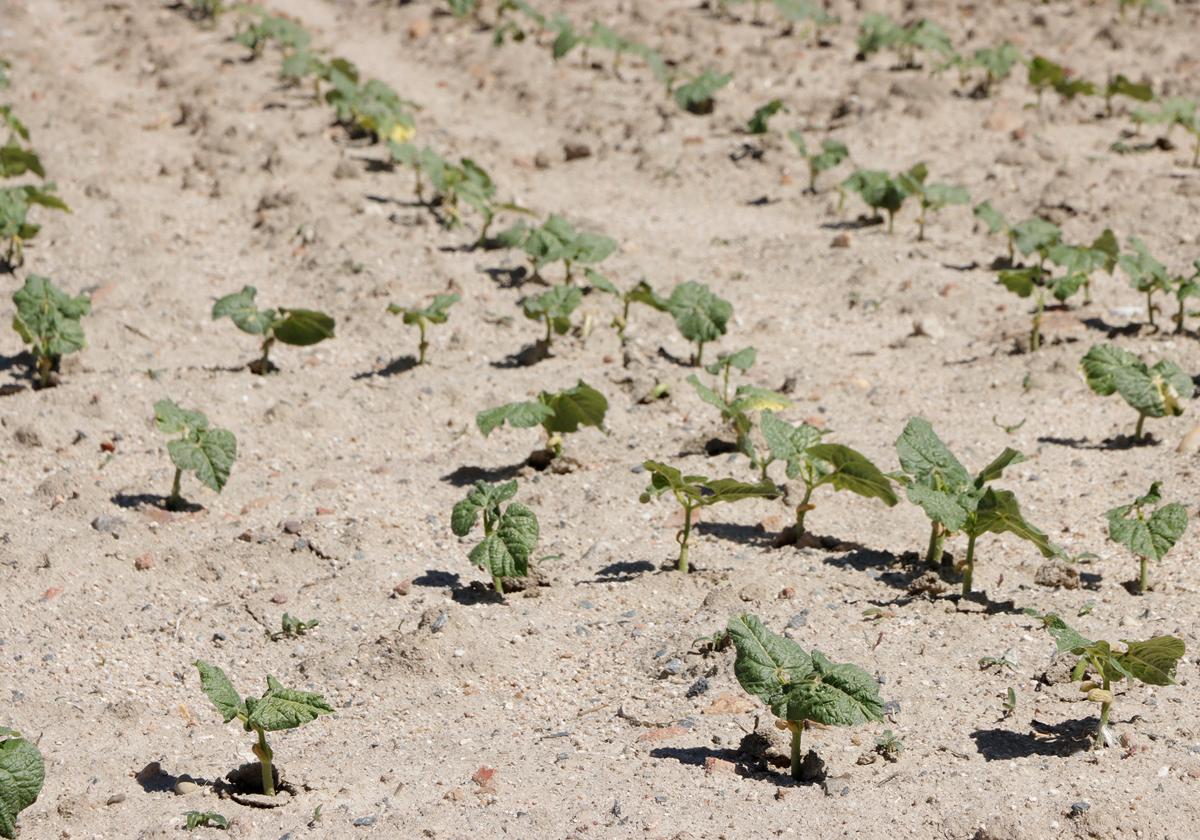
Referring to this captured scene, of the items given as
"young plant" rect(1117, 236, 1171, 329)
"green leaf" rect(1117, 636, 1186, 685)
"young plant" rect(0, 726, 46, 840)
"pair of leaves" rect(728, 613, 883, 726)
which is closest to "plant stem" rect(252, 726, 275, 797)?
"young plant" rect(0, 726, 46, 840)

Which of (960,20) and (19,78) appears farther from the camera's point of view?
(960,20)

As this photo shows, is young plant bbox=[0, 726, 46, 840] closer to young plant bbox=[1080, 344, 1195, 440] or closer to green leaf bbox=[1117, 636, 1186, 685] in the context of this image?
green leaf bbox=[1117, 636, 1186, 685]

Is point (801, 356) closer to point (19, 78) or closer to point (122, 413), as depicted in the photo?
point (122, 413)

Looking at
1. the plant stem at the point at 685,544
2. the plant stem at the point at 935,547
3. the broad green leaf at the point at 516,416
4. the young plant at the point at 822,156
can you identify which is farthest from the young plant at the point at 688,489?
the young plant at the point at 822,156

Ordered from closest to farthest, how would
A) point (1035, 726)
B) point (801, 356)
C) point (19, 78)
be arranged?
point (1035, 726) → point (801, 356) → point (19, 78)

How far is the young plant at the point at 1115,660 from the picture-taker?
412 cm

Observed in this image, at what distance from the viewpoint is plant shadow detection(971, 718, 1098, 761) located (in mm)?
4238

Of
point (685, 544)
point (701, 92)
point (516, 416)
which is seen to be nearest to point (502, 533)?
point (685, 544)

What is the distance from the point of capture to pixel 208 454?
5.81 metres


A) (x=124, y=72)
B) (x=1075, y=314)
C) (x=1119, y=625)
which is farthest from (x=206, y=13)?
(x=1119, y=625)

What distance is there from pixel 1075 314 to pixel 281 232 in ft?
15.1

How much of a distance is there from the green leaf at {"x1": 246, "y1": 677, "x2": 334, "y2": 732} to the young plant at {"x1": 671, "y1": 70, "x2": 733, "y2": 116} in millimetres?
7331

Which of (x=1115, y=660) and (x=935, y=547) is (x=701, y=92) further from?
(x=1115, y=660)

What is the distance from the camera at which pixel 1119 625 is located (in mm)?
4941
